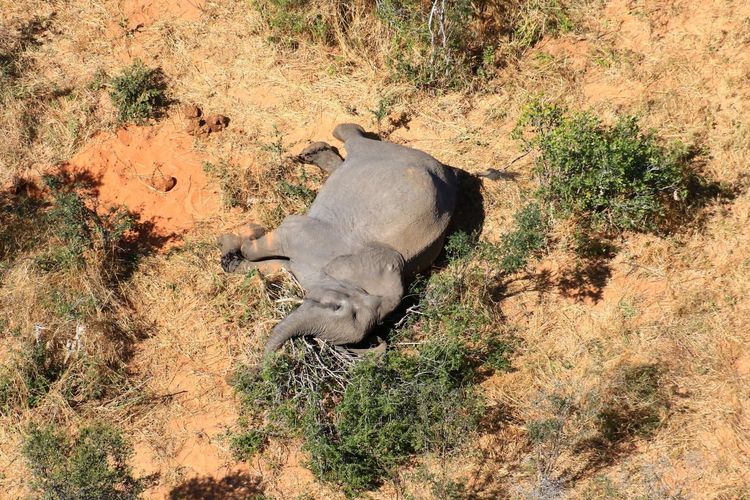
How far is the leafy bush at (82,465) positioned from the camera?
20.0ft

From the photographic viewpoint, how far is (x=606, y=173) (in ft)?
24.5

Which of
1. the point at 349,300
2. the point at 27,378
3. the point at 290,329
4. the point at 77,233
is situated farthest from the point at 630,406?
the point at 77,233

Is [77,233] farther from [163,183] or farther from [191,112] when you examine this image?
[191,112]

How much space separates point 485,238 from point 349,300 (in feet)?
5.86

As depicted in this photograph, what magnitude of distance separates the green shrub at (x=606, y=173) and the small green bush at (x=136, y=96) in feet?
14.7

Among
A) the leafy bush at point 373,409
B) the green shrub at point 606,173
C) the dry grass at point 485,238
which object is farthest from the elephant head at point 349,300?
the green shrub at point 606,173

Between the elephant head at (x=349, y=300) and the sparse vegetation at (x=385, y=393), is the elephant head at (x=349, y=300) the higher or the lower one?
the higher one

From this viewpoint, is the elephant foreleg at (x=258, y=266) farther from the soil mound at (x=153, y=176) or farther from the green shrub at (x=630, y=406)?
the green shrub at (x=630, y=406)

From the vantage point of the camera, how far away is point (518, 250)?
727 cm

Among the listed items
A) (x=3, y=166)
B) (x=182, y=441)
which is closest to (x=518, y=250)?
(x=182, y=441)

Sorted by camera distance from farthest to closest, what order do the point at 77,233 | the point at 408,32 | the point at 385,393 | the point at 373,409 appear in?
the point at 408,32, the point at 77,233, the point at 385,393, the point at 373,409

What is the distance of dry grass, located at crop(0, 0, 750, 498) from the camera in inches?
262

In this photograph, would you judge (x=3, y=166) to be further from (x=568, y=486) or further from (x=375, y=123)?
(x=568, y=486)

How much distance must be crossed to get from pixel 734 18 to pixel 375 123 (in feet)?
14.8
